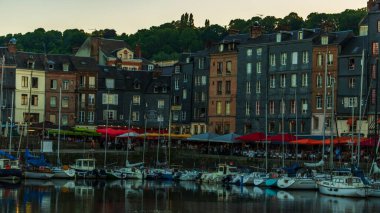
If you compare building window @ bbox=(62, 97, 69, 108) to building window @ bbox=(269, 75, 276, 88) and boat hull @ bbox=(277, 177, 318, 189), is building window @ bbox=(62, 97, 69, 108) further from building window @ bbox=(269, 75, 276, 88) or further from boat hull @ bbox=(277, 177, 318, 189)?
boat hull @ bbox=(277, 177, 318, 189)

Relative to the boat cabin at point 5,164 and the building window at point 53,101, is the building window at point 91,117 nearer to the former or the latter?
the building window at point 53,101

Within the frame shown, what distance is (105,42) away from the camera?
145000 mm

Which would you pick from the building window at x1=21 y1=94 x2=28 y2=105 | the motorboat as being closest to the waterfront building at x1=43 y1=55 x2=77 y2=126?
the building window at x1=21 y1=94 x2=28 y2=105

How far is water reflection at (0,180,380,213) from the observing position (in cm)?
6059

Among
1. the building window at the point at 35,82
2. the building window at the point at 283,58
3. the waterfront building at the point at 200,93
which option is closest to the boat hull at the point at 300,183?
the building window at the point at 283,58

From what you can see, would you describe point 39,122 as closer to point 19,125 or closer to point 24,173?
point 19,125

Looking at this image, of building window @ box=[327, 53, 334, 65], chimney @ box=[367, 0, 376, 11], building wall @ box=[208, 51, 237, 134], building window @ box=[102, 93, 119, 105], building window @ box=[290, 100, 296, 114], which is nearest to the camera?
building window @ box=[327, 53, 334, 65]

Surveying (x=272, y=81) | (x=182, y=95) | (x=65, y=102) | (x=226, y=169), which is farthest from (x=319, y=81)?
(x=65, y=102)

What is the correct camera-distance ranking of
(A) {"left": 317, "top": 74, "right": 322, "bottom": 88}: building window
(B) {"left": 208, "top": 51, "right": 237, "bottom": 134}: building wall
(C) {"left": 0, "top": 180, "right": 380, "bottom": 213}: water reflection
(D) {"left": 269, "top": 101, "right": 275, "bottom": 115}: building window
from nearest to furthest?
(C) {"left": 0, "top": 180, "right": 380, "bottom": 213}: water reflection < (A) {"left": 317, "top": 74, "right": 322, "bottom": 88}: building window < (D) {"left": 269, "top": 101, "right": 275, "bottom": 115}: building window < (B) {"left": 208, "top": 51, "right": 237, "bottom": 134}: building wall

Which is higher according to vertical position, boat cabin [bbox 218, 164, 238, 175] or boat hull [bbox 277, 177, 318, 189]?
boat cabin [bbox 218, 164, 238, 175]

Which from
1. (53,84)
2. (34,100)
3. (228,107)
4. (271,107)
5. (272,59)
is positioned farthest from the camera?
(53,84)

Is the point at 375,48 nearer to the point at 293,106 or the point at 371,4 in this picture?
the point at 371,4

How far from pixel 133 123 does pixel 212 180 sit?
34.6 meters

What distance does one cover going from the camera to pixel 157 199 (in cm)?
6744
